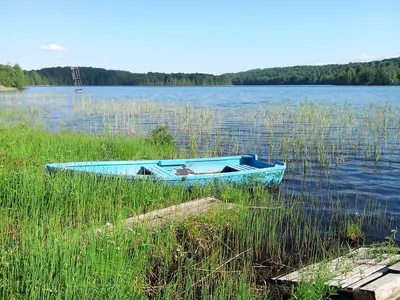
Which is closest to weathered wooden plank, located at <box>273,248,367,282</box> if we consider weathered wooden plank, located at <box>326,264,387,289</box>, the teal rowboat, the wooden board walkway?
the wooden board walkway

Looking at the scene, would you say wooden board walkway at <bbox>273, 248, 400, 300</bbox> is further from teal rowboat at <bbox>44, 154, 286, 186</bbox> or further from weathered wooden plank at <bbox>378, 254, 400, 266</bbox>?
teal rowboat at <bbox>44, 154, 286, 186</bbox>

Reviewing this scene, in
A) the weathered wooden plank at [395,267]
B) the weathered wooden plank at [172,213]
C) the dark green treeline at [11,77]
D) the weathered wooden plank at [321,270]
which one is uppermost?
the dark green treeline at [11,77]

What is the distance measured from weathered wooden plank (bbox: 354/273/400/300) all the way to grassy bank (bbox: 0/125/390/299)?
440 mm

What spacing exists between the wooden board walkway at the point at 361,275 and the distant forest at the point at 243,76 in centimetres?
7130

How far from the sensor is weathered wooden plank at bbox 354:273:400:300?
4348 millimetres

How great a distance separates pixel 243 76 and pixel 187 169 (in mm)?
115092

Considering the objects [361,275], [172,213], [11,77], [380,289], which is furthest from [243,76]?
[380,289]

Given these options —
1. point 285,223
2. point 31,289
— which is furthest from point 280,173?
point 31,289

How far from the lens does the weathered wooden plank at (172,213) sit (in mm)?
5982

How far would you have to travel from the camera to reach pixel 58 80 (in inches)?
4916

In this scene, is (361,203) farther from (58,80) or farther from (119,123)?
(58,80)

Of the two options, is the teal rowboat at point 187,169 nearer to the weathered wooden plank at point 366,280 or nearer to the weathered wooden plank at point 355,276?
the weathered wooden plank at point 355,276

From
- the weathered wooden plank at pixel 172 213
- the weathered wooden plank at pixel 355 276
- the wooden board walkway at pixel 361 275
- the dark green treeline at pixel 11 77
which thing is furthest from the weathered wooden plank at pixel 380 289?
the dark green treeline at pixel 11 77

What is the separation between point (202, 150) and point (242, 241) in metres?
8.65
